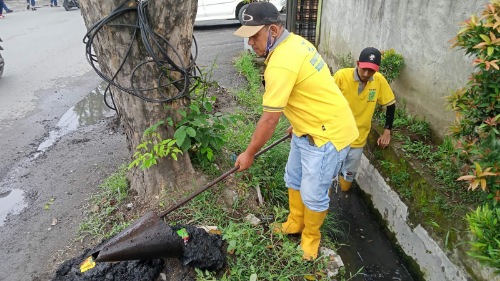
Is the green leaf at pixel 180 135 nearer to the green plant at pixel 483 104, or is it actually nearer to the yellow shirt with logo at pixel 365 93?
the yellow shirt with logo at pixel 365 93

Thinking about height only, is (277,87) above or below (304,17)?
above

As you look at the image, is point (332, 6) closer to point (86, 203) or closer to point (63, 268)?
point (86, 203)

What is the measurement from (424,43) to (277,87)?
2594mm

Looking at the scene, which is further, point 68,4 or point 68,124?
point 68,4

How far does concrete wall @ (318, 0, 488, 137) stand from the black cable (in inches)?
97.9

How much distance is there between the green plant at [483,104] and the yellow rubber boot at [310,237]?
1.16 m

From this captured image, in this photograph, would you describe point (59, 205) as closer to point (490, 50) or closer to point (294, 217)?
point (294, 217)

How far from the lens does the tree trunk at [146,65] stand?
2.80 meters

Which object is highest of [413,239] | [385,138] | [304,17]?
[304,17]

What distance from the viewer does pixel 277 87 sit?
2.26 metres

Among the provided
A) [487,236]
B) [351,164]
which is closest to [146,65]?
[351,164]

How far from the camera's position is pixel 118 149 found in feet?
15.5

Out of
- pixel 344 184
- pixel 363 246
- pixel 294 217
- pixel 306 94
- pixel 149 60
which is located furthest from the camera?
pixel 344 184

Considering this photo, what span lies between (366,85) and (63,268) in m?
3.15
